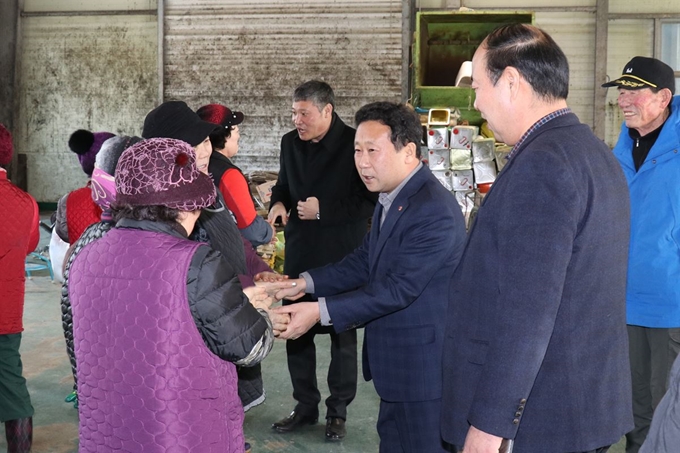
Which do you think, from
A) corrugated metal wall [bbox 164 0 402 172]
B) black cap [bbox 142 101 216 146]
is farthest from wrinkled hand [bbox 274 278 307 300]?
corrugated metal wall [bbox 164 0 402 172]

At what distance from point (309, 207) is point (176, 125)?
1.42 meters

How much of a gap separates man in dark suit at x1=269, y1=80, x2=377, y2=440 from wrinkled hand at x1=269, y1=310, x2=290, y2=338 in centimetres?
141

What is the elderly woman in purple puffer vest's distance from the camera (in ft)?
6.30

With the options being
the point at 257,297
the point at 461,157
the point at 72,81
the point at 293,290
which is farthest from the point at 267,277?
the point at 72,81

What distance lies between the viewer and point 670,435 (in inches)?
56.7

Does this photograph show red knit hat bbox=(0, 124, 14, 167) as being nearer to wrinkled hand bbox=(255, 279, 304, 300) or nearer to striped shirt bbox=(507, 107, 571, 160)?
wrinkled hand bbox=(255, 279, 304, 300)

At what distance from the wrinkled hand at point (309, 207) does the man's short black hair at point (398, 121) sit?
4.10 ft

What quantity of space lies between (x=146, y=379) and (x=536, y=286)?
38.0 inches

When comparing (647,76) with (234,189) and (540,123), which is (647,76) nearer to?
(540,123)

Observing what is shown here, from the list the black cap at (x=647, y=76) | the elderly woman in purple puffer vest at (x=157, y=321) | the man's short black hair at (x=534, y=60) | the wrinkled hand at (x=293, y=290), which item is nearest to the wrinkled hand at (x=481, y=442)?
the elderly woman in purple puffer vest at (x=157, y=321)

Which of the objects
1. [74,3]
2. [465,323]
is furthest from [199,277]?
[74,3]

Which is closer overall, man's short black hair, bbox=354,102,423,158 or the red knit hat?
man's short black hair, bbox=354,102,423,158

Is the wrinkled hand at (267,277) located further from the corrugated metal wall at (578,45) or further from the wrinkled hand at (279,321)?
the corrugated metal wall at (578,45)

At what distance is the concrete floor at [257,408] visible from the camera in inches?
160
